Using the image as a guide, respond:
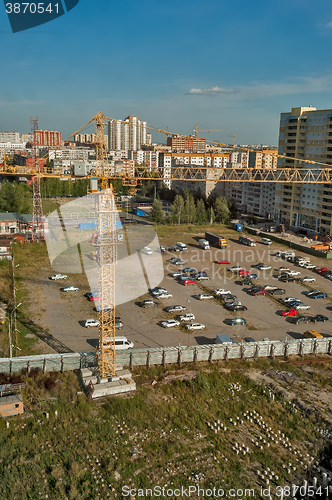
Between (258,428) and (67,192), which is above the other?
(67,192)

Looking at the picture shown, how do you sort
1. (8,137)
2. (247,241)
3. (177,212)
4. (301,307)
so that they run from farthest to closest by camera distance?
(8,137), (177,212), (247,241), (301,307)

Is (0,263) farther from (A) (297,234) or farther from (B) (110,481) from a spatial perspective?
(A) (297,234)

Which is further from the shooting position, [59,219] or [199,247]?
[59,219]

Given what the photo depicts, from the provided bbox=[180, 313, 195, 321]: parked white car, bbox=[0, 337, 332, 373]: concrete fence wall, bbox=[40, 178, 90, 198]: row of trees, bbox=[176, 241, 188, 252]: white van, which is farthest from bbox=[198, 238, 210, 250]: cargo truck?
bbox=[40, 178, 90, 198]: row of trees

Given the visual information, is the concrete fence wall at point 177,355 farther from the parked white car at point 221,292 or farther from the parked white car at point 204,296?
the parked white car at point 221,292

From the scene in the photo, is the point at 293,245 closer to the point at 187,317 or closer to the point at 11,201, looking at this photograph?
the point at 187,317

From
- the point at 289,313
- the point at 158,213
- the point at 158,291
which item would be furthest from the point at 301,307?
the point at 158,213

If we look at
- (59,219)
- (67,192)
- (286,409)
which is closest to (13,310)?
(286,409)
